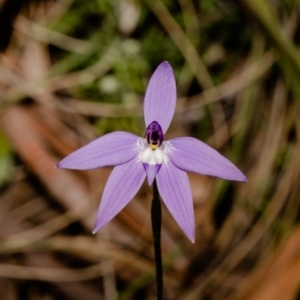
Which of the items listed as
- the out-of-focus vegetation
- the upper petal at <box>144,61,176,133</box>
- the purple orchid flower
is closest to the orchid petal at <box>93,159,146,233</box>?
the purple orchid flower

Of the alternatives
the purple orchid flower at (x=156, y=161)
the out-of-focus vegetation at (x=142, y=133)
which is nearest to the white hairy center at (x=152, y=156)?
the purple orchid flower at (x=156, y=161)

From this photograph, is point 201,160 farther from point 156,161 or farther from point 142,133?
point 142,133

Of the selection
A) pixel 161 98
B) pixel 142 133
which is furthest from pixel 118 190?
pixel 142 133

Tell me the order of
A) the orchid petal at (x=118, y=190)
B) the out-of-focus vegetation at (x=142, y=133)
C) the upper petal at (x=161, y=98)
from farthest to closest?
1. the out-of-focus vegetation at (x=142, y=133)
2. the upper petal at (x=161, y=98)
3. the orchid petal at (x=118, y=190)

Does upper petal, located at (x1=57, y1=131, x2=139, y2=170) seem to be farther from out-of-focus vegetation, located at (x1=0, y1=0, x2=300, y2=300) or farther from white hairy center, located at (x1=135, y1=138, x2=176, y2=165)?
out-of-focus vegetation, located at (x1=0, y1=0, x2=300, y2=300)

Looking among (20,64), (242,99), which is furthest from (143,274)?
(20,64)

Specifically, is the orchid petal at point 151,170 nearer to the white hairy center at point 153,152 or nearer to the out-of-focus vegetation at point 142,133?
the white hairy center at point 153,152
